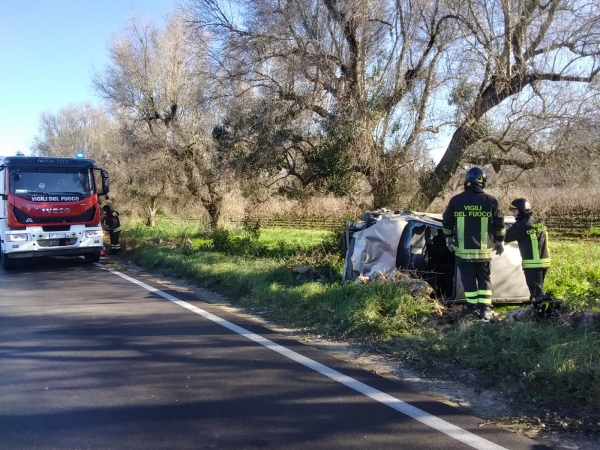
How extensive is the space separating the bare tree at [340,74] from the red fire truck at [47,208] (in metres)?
5.58

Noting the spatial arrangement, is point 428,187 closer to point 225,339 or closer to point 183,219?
point 225,339

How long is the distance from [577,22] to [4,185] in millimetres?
14373

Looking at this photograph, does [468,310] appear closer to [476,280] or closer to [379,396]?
[476,280]

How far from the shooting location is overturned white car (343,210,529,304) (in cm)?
755

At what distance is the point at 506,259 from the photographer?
24.7 feet

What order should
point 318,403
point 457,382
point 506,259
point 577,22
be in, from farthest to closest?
point 577,22, point 506,259, point 457,382, point 318,403

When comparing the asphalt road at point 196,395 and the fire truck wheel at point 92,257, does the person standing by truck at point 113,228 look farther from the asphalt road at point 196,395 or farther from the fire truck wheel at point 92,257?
the asphalt road at point 196,395

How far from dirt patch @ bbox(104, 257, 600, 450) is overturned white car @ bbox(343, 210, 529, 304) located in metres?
0.85

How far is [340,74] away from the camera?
1198 centimetres

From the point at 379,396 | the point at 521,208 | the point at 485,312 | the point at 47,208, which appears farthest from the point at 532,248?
the point at 47,208

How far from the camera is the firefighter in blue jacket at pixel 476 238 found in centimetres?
666

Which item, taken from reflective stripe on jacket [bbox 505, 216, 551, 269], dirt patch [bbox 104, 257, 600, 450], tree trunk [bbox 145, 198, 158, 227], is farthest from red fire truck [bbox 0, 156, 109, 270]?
reflective stripe on jacket [bbox 505, 216, 551, 269]

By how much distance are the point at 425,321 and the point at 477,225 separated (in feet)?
4.67

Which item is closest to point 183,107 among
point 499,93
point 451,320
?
point 499,93
